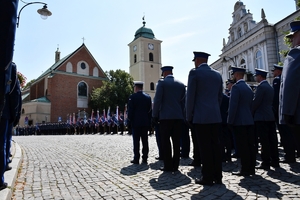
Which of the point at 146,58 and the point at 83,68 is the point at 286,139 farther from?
the point at 146,58

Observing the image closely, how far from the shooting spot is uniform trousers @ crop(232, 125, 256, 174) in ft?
14.8

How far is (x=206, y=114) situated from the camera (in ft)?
13.4

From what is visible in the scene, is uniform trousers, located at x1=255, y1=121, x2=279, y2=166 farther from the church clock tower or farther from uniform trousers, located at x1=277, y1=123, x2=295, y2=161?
the church clock tower

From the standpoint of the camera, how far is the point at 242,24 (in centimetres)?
3188

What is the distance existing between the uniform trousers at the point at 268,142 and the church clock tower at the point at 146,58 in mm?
50666

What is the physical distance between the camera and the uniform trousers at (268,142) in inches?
199

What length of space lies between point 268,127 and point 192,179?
2354 mm

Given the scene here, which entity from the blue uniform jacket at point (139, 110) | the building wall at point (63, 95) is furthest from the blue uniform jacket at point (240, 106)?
the building wall at point (63, 95)

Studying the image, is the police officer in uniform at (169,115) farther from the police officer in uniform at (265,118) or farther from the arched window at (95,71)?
the arched window at (95,71)

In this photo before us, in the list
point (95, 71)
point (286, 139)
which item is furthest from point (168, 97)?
point (95, 71)

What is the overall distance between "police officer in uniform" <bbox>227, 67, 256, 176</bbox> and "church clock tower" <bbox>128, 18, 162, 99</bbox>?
5115 centimetres

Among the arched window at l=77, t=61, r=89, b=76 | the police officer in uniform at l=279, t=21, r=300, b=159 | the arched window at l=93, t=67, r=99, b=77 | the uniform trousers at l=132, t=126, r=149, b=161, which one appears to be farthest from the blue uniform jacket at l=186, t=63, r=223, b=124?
the arched window at l=93, t=67, r=99, b=77

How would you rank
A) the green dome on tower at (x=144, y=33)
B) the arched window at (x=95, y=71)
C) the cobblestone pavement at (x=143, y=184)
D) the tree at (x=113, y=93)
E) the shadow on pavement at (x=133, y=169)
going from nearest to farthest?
the cobblestone pavement at (x=143, y=184), the shadow on pavement at (x=133, y=169), the tree at (x=113, y=93), the arched window at (x=95, y=71), the green dome on tower at (x=144, y=33)

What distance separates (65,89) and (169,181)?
44138 millimetres
